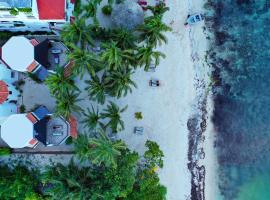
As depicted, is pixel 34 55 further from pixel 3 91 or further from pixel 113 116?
pixel 113 116

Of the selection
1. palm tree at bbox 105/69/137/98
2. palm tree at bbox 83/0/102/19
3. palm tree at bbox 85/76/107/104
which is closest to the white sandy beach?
palm tree at bbox 85/76/107/104

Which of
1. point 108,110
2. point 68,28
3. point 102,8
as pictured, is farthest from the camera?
point 102,8

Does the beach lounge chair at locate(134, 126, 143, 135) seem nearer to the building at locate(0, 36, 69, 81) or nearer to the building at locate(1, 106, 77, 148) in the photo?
the building at locate(1, 106, 77, 148)

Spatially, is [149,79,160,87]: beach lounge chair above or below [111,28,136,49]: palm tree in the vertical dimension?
below

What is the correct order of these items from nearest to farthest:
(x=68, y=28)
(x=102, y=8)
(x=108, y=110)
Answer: (x=68, y=28) < (x=108, y=110) < (x=102, y=8)

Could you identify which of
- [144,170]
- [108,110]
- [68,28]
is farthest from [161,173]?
[68,28]

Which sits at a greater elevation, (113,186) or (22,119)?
(22,119)

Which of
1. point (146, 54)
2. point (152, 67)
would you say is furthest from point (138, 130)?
point (146, 54)

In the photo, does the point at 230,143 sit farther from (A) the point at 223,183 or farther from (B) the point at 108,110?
(B) the point at 108,110
